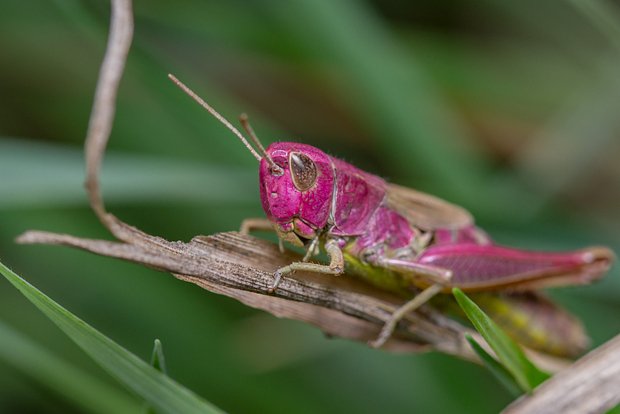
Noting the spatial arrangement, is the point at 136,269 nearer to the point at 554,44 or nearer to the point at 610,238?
the point at 610,238

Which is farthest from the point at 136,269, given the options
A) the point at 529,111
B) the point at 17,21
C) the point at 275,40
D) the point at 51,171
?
the point at 529,111

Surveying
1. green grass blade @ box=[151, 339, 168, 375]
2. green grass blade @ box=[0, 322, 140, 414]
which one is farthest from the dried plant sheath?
green grass blade @ box=[0, 322, 140, 414]

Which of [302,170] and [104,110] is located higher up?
[302,170]

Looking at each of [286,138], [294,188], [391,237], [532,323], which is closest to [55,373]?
[294,188]

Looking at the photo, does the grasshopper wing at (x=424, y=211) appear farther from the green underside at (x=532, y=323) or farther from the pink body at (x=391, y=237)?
the green underside at (x=532, y=323)

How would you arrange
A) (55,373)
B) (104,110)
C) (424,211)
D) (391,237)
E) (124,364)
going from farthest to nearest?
(424,211) < (391,237) < (55,373) < (104,110) < (124,364)

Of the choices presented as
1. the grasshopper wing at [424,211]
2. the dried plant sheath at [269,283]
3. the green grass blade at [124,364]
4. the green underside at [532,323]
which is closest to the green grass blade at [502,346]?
the dried plant sheath at [269,283]

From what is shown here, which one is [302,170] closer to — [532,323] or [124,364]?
[124,364]
